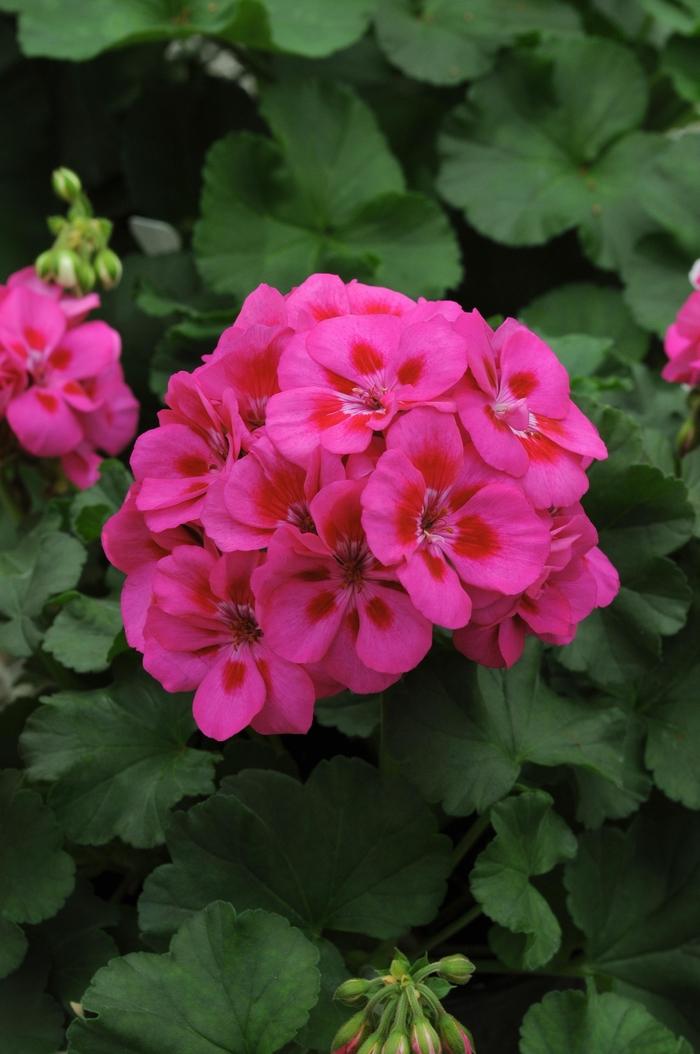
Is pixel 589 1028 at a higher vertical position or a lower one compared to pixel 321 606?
lower

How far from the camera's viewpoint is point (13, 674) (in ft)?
4.23

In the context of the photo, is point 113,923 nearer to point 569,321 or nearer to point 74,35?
point 569,321

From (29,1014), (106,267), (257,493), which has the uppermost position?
(257,493)

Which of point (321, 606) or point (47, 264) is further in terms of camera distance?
point (47, 264)

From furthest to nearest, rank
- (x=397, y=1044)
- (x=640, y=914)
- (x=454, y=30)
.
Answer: (x=454, y=30)
(x=640, y=914)
(x=397, y=1044)

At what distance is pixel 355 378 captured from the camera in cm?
69

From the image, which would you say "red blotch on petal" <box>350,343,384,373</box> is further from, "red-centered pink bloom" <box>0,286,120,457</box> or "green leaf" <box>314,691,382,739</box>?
"red-centered pink bloom" <box>0,286,120,457</box>

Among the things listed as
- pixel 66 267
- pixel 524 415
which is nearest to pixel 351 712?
pixel 524 415

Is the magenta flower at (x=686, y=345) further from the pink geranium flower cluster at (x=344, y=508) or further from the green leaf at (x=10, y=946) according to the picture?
the green leaf at (x=10, y=946)

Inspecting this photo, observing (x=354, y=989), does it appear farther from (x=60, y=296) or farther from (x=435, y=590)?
(x=60, y=296)

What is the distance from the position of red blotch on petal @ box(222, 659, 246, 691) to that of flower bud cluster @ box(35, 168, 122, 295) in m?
0.59

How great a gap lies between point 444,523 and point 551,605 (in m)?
0.09

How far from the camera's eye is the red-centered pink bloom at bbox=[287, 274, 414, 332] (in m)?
0.73

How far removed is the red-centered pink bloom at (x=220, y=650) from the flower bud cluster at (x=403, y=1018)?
14cm
